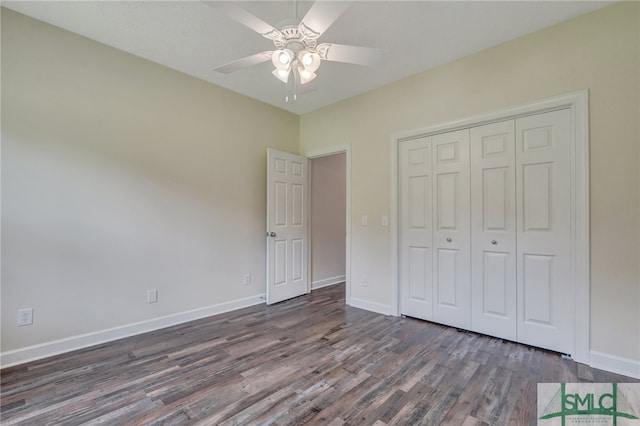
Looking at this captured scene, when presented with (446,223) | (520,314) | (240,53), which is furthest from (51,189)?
(520,314)

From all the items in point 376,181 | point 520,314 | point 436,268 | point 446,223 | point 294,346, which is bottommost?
point 294,346

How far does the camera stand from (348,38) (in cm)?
252

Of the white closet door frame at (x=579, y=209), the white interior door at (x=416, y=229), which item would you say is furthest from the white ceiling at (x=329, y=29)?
the white interior door at (x=416, y=229)

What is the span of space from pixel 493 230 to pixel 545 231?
1.29 feet

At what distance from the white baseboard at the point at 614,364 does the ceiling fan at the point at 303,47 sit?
2726 mm

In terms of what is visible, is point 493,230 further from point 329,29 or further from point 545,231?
point 329,29

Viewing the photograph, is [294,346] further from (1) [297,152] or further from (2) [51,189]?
(1) [297,152]

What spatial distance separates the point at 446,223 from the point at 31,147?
3777mm

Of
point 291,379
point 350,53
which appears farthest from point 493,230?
point 291,379

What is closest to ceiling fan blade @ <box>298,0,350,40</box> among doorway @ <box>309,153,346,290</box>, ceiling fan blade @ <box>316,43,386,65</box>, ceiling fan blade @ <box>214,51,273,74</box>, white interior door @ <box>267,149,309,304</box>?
ceiling fan blade @ <box>316,43,386,65</box>

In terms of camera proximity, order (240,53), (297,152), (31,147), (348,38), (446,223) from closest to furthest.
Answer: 1. (31,147)
2. (348,38)
3. (240,53)
4. (446,223)
5. (297,152)

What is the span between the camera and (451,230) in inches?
118

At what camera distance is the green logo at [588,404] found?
5.41 feet

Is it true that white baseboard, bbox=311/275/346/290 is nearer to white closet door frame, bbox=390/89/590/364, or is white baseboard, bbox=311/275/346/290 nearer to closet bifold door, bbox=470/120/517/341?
closet bifold door, bbox=470/120/517/341
